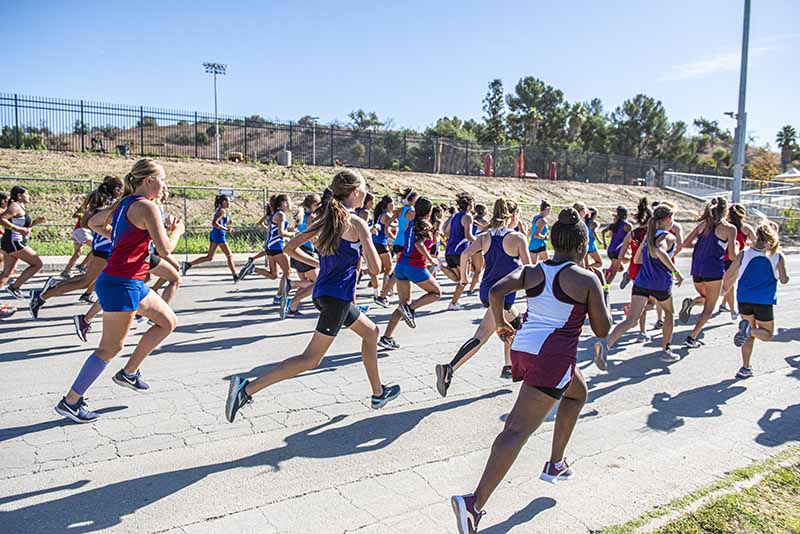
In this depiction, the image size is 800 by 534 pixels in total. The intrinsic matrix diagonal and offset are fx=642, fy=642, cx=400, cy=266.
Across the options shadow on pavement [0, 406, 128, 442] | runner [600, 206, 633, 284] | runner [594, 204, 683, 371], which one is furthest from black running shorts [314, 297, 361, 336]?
runner [600, 206, 633, 284]

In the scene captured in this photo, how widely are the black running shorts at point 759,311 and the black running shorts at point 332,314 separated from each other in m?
4.46

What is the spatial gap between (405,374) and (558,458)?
2.70m

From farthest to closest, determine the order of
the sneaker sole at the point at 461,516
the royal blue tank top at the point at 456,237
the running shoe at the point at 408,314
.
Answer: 1. the royal blue tank top at the point at 456,237
2. the running shoe at the point at 408,314
3. the sneaker sole at the point at 461,516

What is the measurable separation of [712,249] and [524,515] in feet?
17.4

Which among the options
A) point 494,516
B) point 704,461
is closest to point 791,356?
point 704,461

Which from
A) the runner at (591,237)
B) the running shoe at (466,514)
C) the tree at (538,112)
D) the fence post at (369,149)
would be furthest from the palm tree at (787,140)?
the running shoe at (466,514)

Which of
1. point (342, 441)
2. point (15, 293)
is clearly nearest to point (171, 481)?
point (342, 441)

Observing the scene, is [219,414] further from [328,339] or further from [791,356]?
[791,356]

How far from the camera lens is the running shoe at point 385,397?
5293 millimetres

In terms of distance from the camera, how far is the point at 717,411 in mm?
5750

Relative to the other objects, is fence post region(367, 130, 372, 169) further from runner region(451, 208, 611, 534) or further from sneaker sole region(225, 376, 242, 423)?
runner region(451, 208, 611, 534)

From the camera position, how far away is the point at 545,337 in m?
3.56

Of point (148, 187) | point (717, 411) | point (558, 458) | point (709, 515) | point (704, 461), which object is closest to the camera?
point (709, 515)

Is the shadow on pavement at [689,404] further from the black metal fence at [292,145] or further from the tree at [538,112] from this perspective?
the tree at [538,112]
